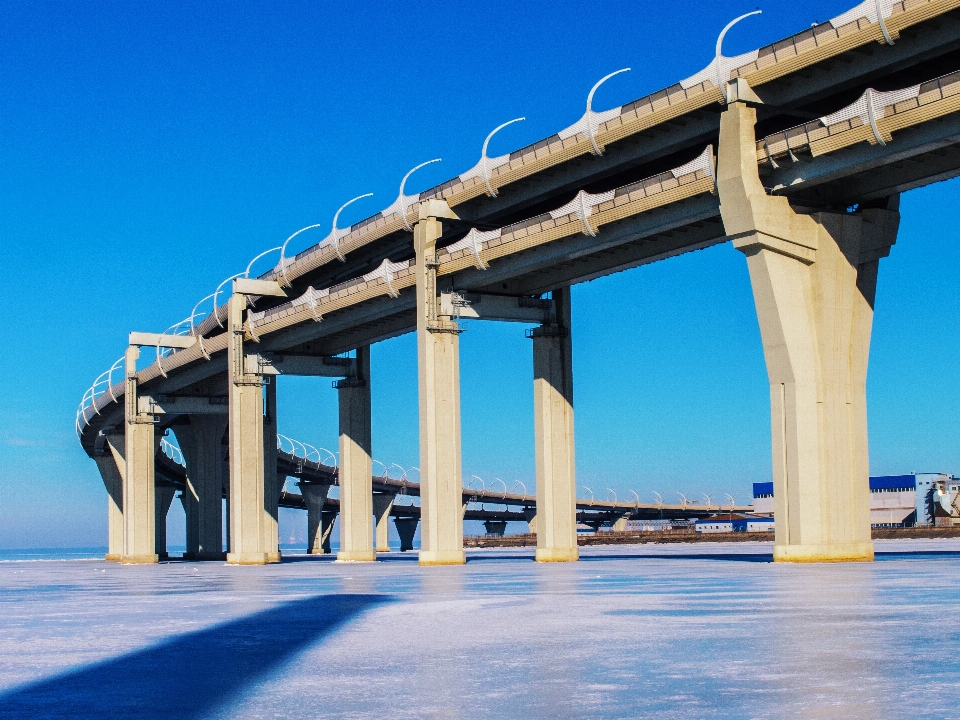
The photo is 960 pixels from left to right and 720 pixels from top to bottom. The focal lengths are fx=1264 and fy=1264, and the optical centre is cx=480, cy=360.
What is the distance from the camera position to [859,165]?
3859cm

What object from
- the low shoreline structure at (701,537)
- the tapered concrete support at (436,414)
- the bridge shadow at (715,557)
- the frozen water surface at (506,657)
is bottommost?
the low shoreline structure at (701,537)

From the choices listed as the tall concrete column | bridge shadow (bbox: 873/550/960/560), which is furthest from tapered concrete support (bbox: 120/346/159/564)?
bridge shadow (bbox: 873/550/960/560)

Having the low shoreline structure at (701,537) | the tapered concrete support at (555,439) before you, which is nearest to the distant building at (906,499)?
the low shoreline structure at (701,537)

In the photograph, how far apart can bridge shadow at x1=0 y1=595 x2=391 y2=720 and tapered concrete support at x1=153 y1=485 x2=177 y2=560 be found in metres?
107

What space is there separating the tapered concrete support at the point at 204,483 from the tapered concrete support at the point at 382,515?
163 feet

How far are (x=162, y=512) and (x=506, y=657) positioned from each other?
5107 inches

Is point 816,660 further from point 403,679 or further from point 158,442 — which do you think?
point 158,442

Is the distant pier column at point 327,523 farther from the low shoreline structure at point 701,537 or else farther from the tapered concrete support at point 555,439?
the tapered concrete support at point 555,439

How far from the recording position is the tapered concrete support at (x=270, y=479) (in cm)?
8250

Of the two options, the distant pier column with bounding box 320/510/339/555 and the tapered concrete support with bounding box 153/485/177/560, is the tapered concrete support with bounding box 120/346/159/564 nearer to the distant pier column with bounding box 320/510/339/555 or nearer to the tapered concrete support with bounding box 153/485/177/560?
the tapered concrete support with bounding box 153/485/177/560

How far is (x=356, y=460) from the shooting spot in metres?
77.7

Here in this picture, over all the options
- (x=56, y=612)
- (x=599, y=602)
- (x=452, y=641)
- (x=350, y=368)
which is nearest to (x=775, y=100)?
(x=599, y=602)

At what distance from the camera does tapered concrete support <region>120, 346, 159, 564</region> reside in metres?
97.3

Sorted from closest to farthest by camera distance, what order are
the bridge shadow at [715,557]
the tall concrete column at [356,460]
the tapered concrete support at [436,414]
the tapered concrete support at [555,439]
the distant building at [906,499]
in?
the bridge shadow at [715,557] < the tapered concrete support at [436,414] < the tapered concrete support at [555,439] < the tall concrete column at [356,460] < the distant building at [906,499]
